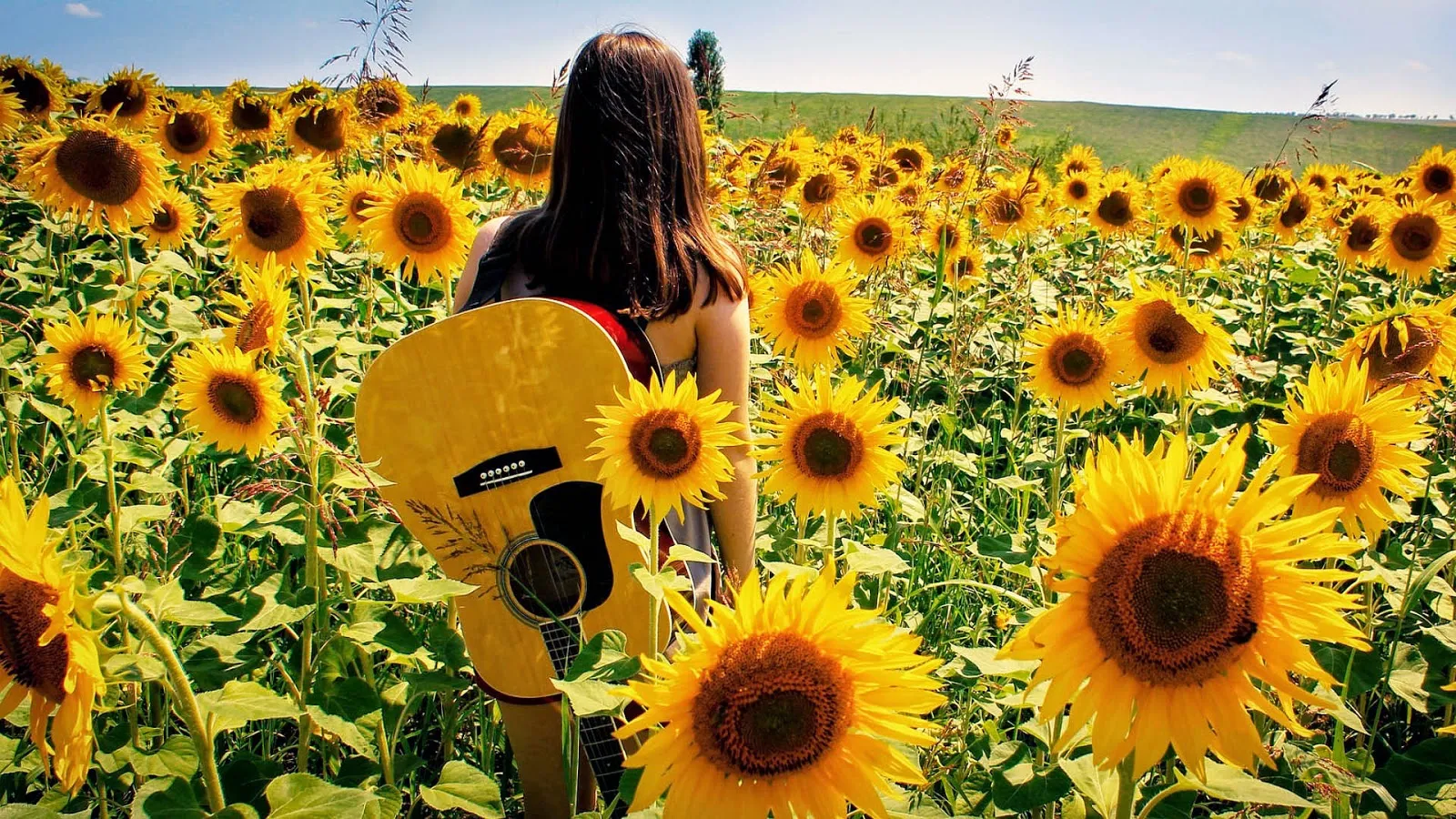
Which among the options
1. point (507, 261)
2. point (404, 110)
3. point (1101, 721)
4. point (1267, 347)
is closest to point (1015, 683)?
point (1101, 721)

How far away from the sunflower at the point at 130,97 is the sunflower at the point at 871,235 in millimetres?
4415

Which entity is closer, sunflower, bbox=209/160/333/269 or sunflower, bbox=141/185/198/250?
sunflower, bbox=209/160/333/269

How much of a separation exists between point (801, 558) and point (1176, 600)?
124 centimetres

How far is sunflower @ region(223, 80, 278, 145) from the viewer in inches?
221

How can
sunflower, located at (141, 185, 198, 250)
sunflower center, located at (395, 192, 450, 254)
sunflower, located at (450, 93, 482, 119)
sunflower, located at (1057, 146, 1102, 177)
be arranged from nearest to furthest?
1. sunflower center, located at (395, 192, 450, 254)
2. sunflower, located at (141, 185, 198, 250)
3. sunflower, located at (1057, 146, 1102, 177)
4. sunflower, located at (450, 93, 482, 119)

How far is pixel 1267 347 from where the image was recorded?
5184mm

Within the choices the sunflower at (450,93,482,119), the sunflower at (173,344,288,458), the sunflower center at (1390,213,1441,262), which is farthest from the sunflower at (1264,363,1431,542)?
the sunflower at (450,93,482,119)

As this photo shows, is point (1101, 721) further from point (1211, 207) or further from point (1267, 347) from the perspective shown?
point (1267, 347)

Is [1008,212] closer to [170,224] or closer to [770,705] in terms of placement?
[170,224]

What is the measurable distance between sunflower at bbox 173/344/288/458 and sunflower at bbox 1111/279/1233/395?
2491mm

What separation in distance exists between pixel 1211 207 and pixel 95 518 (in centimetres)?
513

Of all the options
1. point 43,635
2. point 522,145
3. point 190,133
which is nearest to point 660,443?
point 43,635

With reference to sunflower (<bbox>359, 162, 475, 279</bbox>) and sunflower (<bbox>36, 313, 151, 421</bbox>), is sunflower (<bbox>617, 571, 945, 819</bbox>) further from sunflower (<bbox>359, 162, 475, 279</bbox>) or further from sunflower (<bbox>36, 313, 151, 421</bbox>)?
sunflower (<bbox>359, 162, 475, 279</bbox>)

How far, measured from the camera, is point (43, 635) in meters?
0.90
